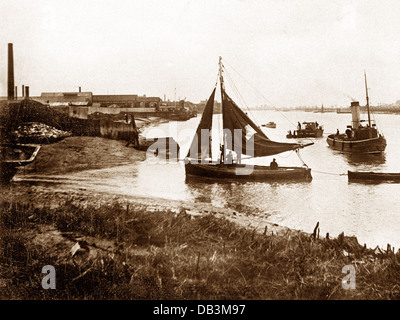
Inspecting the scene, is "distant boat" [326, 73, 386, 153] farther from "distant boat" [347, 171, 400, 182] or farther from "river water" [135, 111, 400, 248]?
"distant boat" [347, 171, 400, 182]

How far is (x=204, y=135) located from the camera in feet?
73.7

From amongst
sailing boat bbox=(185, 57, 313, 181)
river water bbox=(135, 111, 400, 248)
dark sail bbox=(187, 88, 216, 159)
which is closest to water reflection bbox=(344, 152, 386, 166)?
river water bbox=(135, 111, 400, 248)

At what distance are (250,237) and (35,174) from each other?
47.7ft

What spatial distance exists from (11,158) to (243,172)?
49.9 feet

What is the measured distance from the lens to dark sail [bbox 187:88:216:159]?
22.4m

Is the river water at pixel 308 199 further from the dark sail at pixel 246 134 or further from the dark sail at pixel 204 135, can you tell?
the dark sail at pixel 246 134

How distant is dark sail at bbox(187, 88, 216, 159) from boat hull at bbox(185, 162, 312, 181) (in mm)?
833

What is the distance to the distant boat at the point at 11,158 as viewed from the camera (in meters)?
13.2

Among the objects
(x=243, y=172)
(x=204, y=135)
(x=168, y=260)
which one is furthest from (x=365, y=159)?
(x=168, y=260)

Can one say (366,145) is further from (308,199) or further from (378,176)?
(308,199)

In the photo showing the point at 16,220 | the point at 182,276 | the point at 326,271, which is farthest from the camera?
the point at 16,220

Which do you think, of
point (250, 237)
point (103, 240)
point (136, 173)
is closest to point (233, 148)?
point (136, 173)

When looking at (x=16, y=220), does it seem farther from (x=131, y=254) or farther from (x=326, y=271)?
(x=326, y=271)
